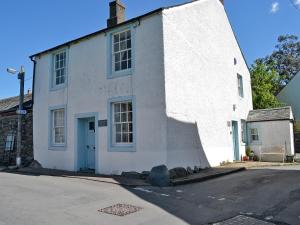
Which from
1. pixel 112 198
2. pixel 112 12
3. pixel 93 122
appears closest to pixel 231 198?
pixel 112 198

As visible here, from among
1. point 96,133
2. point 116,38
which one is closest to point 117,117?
point 96,133

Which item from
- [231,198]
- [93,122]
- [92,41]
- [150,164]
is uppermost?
[92,41]

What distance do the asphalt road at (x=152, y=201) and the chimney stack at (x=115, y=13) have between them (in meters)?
7.54

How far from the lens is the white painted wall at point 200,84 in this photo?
1248 centimetres

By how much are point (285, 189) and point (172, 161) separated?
13.2 feet

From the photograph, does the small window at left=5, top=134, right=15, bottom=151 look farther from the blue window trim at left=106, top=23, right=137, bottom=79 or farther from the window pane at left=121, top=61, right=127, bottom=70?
the window pane at left=121, top=61, right=127, bottom=70

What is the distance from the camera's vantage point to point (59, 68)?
15.7 meters

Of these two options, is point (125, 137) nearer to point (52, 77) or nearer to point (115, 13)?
point (52, 77)

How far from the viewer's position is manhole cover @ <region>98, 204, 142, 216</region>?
Result: 720cm

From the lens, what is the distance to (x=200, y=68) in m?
15.0

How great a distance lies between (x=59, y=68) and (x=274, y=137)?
12.8m

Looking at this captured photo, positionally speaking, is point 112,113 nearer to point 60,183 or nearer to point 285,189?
point 60,183

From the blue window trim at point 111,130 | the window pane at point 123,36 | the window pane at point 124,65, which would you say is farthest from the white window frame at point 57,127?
the window pane at point 123,36

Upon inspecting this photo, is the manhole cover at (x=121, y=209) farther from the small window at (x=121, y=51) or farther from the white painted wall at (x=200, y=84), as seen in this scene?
the small window at (x=121, y=51)
